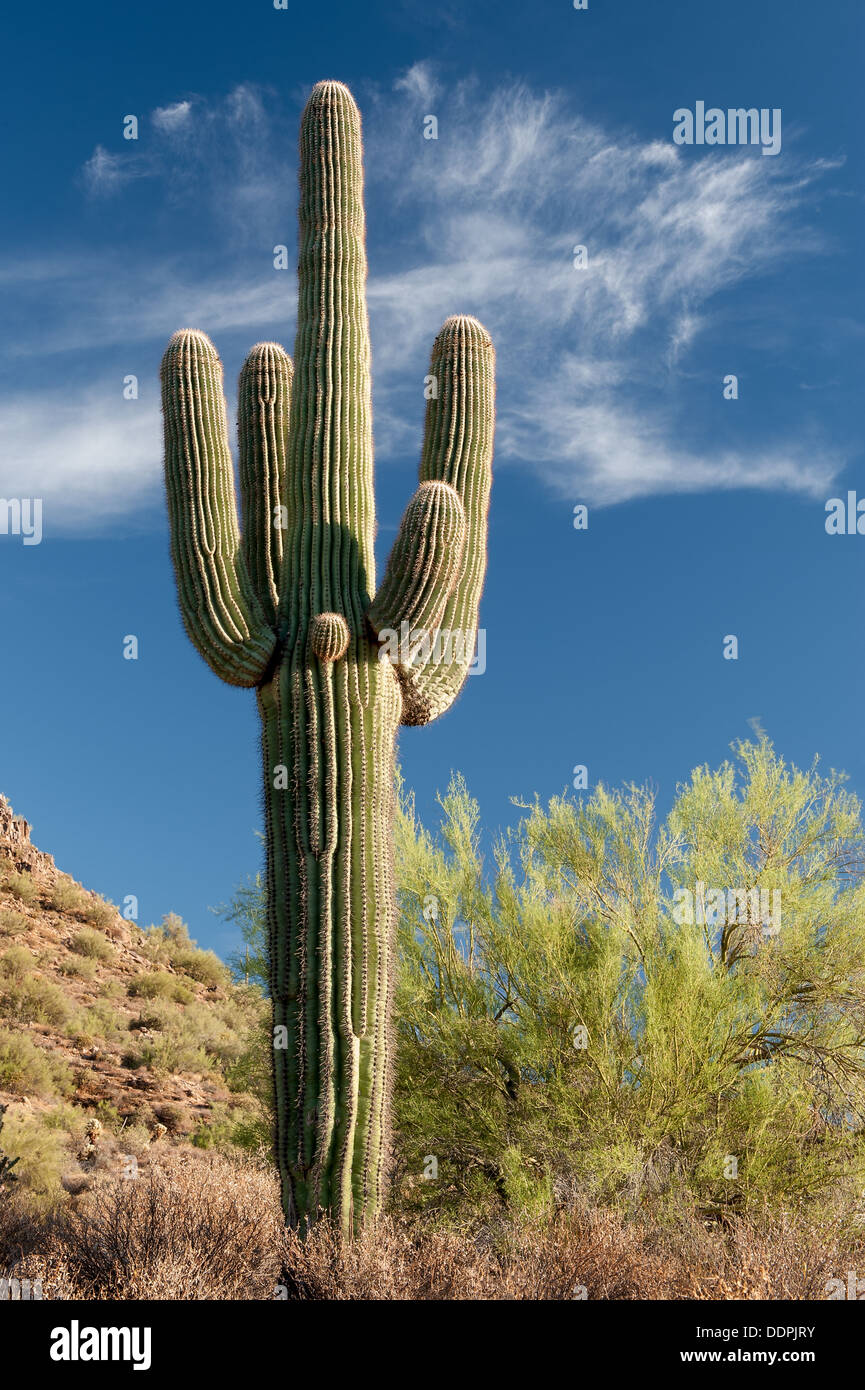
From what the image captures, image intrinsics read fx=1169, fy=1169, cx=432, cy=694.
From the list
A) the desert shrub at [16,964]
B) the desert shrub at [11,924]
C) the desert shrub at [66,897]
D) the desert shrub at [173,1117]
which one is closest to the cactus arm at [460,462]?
the desert shrub at [173,1117]

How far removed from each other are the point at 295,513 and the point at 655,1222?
5.94m

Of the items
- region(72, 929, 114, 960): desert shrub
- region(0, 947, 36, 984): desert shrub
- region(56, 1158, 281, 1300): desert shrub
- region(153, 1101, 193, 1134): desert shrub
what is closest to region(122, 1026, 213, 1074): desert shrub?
region(153, 1101, 193, 1134): desert shrub

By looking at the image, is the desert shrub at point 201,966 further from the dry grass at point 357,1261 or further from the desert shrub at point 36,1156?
the dry grass at point 357,1261

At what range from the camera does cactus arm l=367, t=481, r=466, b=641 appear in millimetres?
7551

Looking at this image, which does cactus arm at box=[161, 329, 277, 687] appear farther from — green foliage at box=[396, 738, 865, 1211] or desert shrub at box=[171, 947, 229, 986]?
desert shrub at box=[171, 947, 229, 986]

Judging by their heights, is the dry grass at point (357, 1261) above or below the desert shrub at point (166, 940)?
below

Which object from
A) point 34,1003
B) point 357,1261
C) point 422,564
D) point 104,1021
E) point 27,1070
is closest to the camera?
point 357,1261

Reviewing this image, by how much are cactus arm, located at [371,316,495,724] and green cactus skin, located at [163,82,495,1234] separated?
2cm

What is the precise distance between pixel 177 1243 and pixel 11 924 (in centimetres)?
1505

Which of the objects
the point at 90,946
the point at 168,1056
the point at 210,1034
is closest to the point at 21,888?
the point at 90,946

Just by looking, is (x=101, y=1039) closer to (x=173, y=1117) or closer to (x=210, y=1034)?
(x=210, y=1034)

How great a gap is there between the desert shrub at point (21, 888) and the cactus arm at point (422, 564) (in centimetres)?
1672

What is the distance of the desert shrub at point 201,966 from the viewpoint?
24.0 meters

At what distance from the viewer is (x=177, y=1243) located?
22.2 feet
